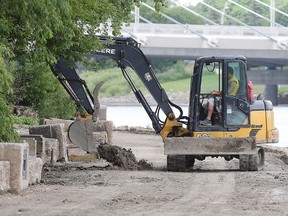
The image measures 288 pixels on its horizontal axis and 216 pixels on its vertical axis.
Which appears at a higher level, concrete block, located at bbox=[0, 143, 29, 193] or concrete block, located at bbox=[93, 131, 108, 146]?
concrete block, located at bbox=[93, 131, 108, 146]

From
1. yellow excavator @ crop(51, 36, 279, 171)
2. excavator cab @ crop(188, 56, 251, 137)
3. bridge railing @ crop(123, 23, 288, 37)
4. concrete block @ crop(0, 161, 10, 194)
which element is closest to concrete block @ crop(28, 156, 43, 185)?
concrete block @ crop(0, 161, 10, 194)

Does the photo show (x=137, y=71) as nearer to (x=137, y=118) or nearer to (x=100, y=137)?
(x=100, y=137)

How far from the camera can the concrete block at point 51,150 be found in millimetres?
25828

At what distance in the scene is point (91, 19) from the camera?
2294cm

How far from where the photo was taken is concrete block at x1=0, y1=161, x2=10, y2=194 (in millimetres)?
17406

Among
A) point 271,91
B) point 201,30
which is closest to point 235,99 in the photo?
point 201,30

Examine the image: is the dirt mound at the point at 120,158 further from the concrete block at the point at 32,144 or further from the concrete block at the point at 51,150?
the concrete block at the point at 32,144

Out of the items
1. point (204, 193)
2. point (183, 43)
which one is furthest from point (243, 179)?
point (183, 43)

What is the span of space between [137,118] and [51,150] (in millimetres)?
54571

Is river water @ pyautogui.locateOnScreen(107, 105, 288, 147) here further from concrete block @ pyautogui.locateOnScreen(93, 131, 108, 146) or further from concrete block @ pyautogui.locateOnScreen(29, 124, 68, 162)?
concrete block @ pyautogui.locateOnScreen(29, 124, 68, 162)

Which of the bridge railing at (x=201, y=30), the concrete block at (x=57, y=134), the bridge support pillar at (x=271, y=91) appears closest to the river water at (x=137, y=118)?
the bridge support pillar at (x=271, y=91)

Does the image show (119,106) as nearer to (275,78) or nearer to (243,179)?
(275,78)

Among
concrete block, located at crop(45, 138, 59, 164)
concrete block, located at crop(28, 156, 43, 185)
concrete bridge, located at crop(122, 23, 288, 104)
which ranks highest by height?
concrete bridge, located at crop(122, 23, 288, 104)

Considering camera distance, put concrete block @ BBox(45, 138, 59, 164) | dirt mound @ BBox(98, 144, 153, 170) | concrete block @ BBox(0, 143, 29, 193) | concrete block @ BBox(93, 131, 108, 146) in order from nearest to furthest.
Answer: concrete block @ BBox(0, 143, 29, 193), dirt mound @ BBox(98, 144, 153, 170), concrete block @ BBox(45, 138, 59, 164), concrete block @ BBox(93, 131, 108, 146)
